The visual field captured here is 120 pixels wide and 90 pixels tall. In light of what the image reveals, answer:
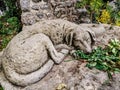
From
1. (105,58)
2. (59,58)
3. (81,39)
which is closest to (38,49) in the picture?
(59,58)

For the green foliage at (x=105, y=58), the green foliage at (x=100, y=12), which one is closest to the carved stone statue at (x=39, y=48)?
the green foliage at (x=105, y=58)

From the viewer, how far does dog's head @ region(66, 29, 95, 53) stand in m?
4.53

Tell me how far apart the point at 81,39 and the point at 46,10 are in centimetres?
277

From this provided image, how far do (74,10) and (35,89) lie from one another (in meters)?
3.47

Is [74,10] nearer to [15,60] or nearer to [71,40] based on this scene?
[71,40]

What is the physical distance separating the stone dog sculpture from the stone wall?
234 centimetres

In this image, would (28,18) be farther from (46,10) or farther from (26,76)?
(26,76)

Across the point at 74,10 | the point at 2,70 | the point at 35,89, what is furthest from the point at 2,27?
the point at 35,89

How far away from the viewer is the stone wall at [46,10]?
23.0 ft

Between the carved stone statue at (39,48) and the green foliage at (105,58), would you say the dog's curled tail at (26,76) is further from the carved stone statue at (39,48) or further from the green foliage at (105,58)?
the green foliage at (105,58)

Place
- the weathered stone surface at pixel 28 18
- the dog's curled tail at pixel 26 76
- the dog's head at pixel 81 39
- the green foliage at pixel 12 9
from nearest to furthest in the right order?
the dog's curled tail at pixel 26 76
the dog's head at pixel 81 39
the weathered stone surface at pixel 28 18
the green foliage at pixel 12 9

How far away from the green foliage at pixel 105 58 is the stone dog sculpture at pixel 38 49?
0.34 ft

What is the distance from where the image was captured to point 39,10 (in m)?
7.06

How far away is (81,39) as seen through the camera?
14.8ft
